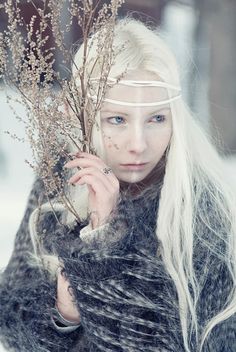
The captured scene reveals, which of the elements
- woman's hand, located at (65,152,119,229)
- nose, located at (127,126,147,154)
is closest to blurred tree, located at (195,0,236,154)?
nose, located at (127,126,147,154)

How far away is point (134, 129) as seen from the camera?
1510mm

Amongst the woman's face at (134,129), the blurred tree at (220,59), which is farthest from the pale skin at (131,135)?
the blurred tree at (220,59)

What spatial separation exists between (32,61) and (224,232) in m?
0.53

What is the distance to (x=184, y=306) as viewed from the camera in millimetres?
1431

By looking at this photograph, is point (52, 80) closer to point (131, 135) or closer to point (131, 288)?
point (131, 135)

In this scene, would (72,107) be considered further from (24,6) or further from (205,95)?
(205,95)

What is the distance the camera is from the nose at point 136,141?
1.50 meters

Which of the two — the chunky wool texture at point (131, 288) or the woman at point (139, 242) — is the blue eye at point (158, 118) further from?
the chunky wool texture at point (131, 288)

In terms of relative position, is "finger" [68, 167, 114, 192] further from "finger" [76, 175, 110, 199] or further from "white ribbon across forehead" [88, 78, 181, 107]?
"white ribbon across forehead" [88, 78, 181, 107]

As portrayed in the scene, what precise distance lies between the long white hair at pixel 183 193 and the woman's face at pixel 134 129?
0.07 feet

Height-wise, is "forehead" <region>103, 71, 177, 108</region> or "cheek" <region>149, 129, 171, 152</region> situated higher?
"forehead" <region>103, 71, 177, 108</region>

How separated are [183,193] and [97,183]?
0.22 m

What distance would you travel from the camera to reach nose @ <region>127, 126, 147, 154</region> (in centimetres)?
150

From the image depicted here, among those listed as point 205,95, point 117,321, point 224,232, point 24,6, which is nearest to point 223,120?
point 205,95
